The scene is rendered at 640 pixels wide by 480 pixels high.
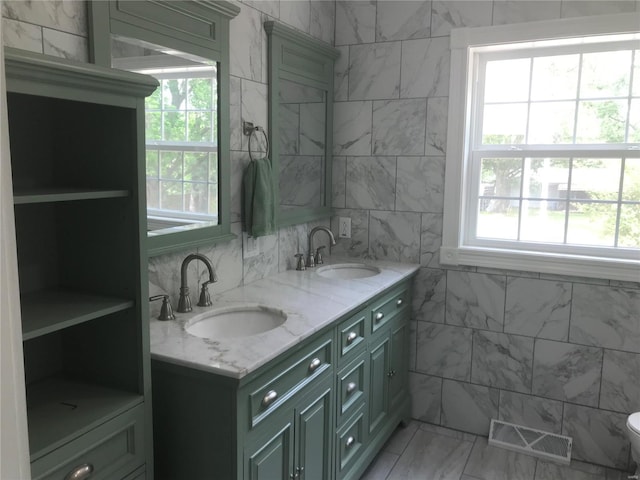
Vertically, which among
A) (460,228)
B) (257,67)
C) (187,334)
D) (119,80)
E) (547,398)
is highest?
(257,67)

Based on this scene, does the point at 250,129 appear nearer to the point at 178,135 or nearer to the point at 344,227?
the point at 178,135

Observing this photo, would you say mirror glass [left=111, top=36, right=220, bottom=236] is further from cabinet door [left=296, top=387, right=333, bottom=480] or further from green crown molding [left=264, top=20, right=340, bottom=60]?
cabinet door [left=296, top=387, right=333, bottom=480]

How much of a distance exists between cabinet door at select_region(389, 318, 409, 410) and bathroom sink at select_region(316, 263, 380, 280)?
34 centimetres

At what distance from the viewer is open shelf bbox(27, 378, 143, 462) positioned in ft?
4.34

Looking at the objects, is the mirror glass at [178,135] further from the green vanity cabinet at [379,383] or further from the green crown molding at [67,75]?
the green vanity cabinet at [379,383]

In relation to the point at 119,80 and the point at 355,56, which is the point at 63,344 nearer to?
the point at 119,80

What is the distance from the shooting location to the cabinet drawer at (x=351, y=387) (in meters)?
2.35

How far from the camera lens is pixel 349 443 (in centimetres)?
250

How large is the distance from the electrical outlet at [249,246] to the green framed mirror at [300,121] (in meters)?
0.21

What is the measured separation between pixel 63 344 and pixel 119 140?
68 cm

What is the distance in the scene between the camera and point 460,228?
10.3 ft

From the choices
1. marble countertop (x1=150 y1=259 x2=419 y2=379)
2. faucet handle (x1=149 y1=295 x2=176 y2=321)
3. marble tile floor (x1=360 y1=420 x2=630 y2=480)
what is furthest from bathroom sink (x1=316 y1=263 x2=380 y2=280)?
faucet handle (x1=149 y1=295 x2=176 y2=321)

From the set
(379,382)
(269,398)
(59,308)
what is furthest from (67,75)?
(379,382)

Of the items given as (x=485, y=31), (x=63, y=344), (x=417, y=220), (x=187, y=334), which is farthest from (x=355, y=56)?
(x=63, y=344)
